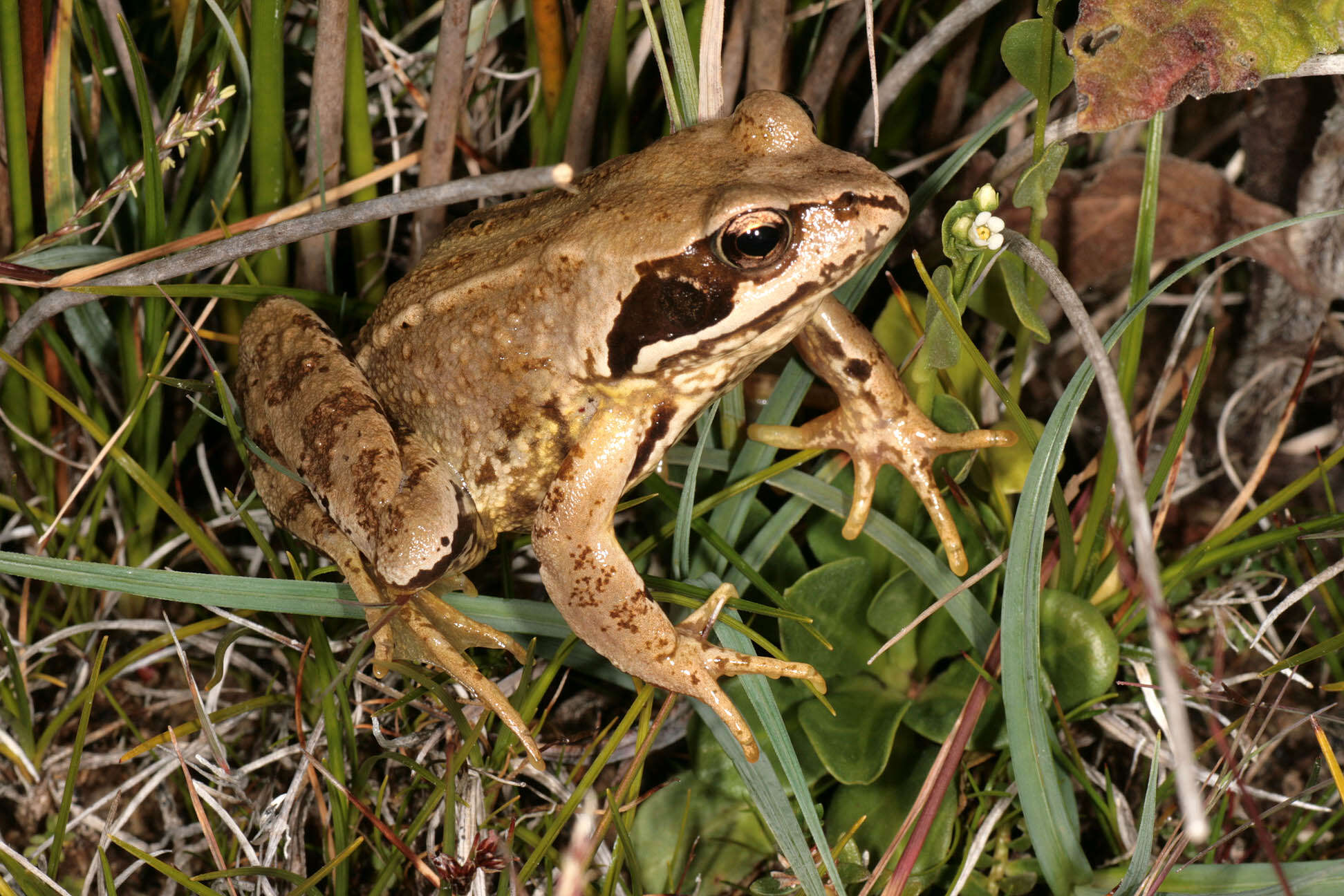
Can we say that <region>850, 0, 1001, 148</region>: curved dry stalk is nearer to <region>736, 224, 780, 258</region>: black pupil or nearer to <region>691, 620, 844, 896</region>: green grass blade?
<region>736, 224, 780, 258</region>: black pupil

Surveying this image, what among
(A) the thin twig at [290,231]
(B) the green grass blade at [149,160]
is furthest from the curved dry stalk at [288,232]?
(B) the green grass blade at [149,160]

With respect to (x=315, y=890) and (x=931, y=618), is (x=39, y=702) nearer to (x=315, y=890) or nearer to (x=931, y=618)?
(x=315, y=890)

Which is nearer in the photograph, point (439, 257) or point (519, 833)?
point (519, 833)

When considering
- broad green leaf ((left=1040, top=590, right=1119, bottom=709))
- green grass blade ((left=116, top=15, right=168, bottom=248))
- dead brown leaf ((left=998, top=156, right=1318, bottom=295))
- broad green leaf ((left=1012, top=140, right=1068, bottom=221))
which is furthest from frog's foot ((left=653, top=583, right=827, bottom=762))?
green grass blade ((left=116, top=15, right=168, bottom=248))

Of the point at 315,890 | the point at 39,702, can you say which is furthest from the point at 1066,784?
the point at 39,702

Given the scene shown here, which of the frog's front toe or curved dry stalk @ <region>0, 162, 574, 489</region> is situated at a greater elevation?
curved dry stalk @ <region>0, 162, 574, 489</region>

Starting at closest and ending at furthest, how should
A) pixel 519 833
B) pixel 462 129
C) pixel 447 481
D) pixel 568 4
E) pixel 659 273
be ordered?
pixel 659 273
pixel 519 833
pixel 447 481
pixel 568 4
pixel 462 129

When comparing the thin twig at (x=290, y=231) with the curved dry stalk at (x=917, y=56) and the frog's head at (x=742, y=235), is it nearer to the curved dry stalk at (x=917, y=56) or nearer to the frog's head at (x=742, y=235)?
the frog's head at (x=742, y=235)

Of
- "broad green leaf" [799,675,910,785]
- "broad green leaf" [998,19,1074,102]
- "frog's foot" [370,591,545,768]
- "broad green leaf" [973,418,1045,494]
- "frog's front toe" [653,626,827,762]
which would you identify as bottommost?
"broad green leaf" [799,675,910,785]
